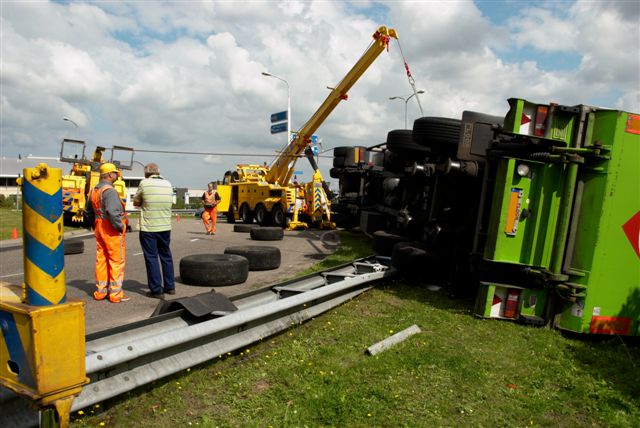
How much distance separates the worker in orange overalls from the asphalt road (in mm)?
212

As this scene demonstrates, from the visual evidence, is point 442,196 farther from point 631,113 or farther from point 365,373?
point 365,373

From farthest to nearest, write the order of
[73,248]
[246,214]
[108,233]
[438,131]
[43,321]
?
[246,214], [73,248], [438,131], [108,233], [43,321]

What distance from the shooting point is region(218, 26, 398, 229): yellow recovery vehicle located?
1736 cm

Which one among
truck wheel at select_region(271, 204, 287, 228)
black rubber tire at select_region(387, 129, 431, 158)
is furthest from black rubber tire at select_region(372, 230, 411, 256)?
truck wheel at select_region(271, 204, 287, 228)

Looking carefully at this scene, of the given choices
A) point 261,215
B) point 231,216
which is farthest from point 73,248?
point 231,216

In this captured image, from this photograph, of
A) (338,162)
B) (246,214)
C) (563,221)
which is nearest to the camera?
(563,221)

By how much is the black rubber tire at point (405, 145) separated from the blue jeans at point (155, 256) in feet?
15.1

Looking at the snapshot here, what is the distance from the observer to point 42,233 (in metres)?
2.19

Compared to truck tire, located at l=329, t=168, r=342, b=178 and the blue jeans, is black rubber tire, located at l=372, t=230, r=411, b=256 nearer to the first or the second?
the blue jeans

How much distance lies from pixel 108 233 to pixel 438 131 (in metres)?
4.35

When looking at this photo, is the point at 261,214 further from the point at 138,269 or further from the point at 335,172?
the point at 138,269

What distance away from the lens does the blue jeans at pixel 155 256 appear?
236 inches

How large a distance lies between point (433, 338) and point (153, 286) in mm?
3506

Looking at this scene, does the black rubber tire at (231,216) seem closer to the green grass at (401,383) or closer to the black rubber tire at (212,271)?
the black rubber tire at (212,271)
